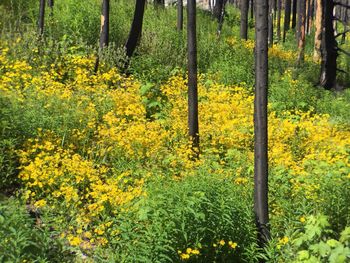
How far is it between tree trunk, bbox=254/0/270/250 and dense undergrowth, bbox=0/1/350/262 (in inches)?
6.4

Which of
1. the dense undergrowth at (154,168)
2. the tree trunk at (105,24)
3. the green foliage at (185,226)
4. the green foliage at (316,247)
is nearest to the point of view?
the green foliage at (316,247)

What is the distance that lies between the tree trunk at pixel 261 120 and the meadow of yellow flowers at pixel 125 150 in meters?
0.30

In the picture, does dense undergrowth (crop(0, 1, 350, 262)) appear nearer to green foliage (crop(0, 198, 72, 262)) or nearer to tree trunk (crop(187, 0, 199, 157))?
green foliage (crop(0, 198, 72, 262))

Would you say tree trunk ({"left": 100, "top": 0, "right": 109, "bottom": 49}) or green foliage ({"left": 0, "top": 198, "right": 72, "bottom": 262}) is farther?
tree trunk ({"left": 100, "top": 0, "right": 109, "bottom": 49})

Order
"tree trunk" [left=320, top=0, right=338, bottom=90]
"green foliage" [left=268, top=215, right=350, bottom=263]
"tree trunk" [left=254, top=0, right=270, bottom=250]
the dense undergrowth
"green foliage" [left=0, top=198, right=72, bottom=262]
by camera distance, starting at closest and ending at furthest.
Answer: "green foliage" [left=268, top=215, right=350, bottom=263] < "green foliage" [left=0, top=198, right=72, bottom=262] < the dense undergrowth < "tree trunk" [left=254, top=0, right=270, bottom=250] < "tree trunk" [left=320, top=0, right=338, bottom=90]

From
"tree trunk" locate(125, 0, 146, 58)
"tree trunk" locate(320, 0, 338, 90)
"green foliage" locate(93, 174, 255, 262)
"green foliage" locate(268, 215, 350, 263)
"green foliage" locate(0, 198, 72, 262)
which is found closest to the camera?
"green foliage" locate(268, 215, 350, 263)

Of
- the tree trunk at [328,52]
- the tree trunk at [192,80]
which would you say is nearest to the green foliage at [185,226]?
the tree trunk at [192,80]

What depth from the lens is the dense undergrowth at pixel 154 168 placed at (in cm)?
415

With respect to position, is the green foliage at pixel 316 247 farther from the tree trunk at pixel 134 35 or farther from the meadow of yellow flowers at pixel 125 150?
the tree trunk at pixel 134 35

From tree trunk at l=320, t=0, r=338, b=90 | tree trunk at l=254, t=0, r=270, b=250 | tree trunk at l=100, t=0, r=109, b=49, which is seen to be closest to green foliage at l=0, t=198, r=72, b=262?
tree trunk at l=254, t=0, r=270, b=250

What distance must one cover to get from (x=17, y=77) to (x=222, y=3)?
17.9m

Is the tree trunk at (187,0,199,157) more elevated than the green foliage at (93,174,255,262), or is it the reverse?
the tree trunk at (187,0,199,157)

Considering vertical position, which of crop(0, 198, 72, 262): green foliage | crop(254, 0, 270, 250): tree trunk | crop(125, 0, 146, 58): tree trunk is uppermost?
crop(125, 0, 146, 58): tree trunk

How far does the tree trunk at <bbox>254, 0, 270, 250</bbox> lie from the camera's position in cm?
474
